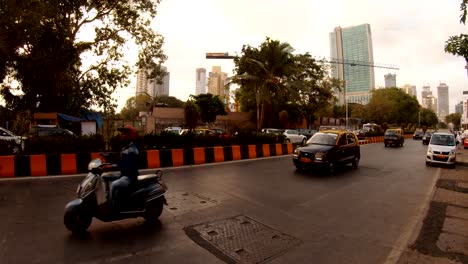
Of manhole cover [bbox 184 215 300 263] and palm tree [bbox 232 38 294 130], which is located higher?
palm tree [bbox 232 38 294 130]

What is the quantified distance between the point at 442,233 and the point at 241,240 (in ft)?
11.8

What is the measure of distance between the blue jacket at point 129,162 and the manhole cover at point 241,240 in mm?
1344

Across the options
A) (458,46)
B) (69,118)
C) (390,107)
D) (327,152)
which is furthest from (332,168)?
(390,107)

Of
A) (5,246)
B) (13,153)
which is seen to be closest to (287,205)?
(5,246)

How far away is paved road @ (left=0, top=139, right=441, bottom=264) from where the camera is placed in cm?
456

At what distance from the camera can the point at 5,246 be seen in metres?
4.58

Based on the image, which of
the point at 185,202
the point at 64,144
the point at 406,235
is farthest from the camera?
the point at 64,144

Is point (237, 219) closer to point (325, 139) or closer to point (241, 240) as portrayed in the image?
point (241, 240)

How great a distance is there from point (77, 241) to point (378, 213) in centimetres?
582

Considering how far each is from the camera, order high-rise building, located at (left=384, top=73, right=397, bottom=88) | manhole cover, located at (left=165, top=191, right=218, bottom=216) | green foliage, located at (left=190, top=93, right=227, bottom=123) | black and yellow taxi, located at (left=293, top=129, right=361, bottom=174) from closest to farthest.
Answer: manhole cover, located at (left=165, top=191, right=218, bottom=216)
black and yellow taxi, located at (left=293, top=129, right=361, bottom=174)
green foliage, located at (left=190, top=93, right=227, bottom=123)
high-rise building, located at (left=384, top=73, right=397, bottom=88)

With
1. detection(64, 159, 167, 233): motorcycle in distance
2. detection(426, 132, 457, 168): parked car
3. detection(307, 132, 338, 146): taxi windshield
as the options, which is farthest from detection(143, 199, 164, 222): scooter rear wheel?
detection(426, 132, 457, 168): parked car

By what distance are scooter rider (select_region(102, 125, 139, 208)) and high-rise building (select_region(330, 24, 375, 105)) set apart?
81675 millimetres

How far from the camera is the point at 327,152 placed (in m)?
11.9

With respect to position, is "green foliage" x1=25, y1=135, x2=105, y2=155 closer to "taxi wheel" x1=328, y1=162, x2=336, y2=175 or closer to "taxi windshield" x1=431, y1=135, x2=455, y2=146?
"taxi wheel" x1=328, y1=162, x2=336, y2=175
